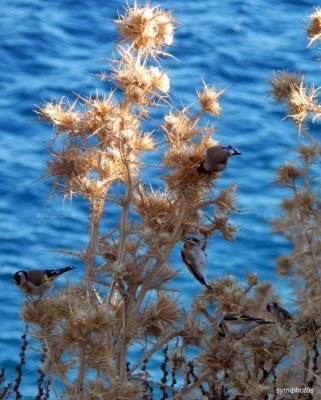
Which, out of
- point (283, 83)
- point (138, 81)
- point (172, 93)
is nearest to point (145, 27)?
point (138, 81)

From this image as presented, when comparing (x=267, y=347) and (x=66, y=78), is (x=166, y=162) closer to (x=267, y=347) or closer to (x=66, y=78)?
(x=267, y=347)

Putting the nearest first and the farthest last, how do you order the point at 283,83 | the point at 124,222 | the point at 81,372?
the point at 81,372 → the point at 124,222 → the point at 283,83

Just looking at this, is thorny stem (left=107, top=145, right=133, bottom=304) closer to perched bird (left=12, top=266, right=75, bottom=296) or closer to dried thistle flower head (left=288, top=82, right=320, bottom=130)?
perched bird (left=12, top=266, right=75, bottom=296)

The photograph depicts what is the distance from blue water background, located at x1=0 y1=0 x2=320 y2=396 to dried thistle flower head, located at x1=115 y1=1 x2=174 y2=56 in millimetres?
3696

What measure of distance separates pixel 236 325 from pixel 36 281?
0.48 metres

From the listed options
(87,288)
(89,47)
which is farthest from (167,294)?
(89,47)

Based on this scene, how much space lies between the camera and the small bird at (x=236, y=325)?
7.41ft

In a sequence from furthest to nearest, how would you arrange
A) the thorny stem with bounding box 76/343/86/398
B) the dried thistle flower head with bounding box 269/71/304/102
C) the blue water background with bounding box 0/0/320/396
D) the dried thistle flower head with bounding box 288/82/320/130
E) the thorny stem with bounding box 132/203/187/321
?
the blue water background with bounding box 0/0/320/396
the dried thistle flower head with bounding box 269/71/304/102
the dried thistle flower head with bounding box 288/82/320/130
the thorny stem with bounding box 132/203/187/321
the thorny stem with bounding box 76/343/86/398

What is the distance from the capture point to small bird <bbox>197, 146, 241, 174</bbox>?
208cm

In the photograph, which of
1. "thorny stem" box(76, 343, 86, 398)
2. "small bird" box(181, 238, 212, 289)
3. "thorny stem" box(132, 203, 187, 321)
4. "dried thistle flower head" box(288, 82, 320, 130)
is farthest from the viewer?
"dried thistle flower head" box(288, 82, 320, 130)

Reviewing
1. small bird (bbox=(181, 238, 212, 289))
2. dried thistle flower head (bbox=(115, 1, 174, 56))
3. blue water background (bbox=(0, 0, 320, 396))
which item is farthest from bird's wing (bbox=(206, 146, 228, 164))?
blue water background (bbox=(0, 0, 320, 396))

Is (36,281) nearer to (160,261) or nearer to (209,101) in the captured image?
(160,261)

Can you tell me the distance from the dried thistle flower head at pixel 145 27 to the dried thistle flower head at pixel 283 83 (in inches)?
20.9

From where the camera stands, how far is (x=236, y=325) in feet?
7.43
